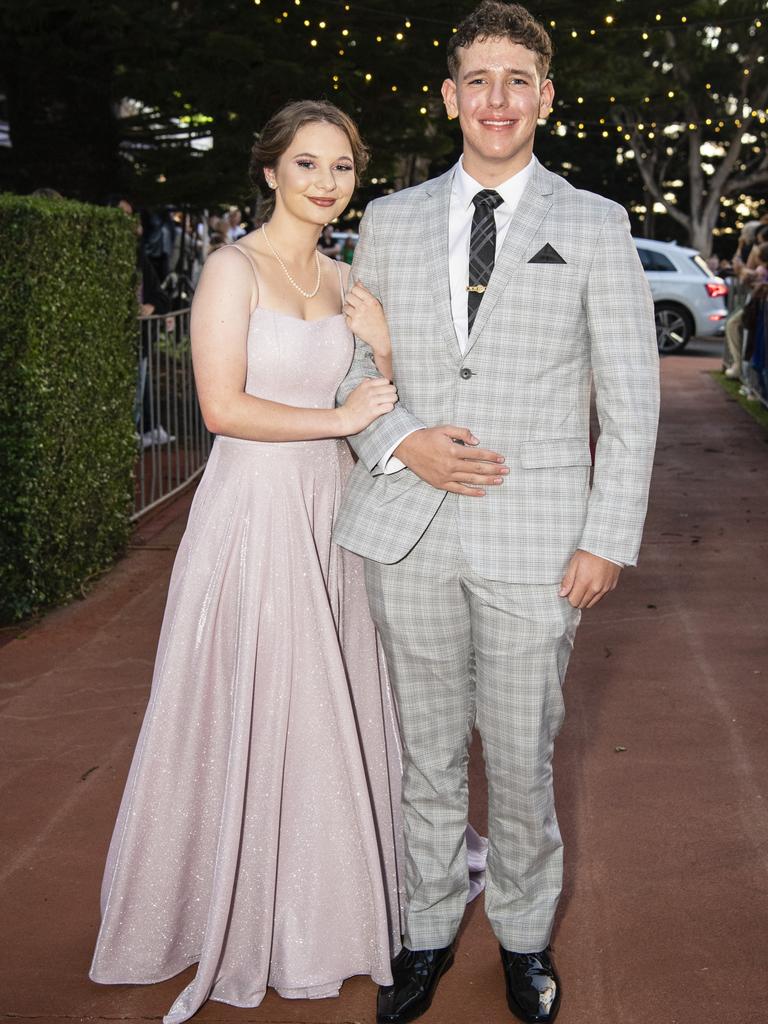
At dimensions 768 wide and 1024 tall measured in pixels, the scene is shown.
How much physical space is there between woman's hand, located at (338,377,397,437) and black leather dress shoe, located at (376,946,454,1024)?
1.30 metres

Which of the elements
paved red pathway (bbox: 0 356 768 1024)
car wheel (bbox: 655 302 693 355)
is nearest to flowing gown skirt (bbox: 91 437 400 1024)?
paved red pathway (bbox: 0 356 768 1024)

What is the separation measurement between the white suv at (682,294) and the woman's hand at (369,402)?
17.7m

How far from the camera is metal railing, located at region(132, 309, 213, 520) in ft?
30.8

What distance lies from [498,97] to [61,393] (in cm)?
404

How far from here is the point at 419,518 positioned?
300cm

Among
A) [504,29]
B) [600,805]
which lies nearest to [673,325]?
[600,805]

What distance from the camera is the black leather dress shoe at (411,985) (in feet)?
10.3

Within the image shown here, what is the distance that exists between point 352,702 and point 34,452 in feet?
11.0

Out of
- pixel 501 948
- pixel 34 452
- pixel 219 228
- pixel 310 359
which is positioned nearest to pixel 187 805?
pixel 501 948

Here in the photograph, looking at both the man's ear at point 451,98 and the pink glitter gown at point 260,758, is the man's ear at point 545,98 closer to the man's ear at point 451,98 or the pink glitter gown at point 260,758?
the man's ear at point 451,98

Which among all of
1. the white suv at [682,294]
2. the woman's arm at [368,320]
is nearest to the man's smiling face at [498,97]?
the woman's arm at [368,320]

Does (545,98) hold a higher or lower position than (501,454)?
higher

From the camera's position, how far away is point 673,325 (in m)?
21.0

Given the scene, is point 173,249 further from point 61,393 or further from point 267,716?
point 267,716
